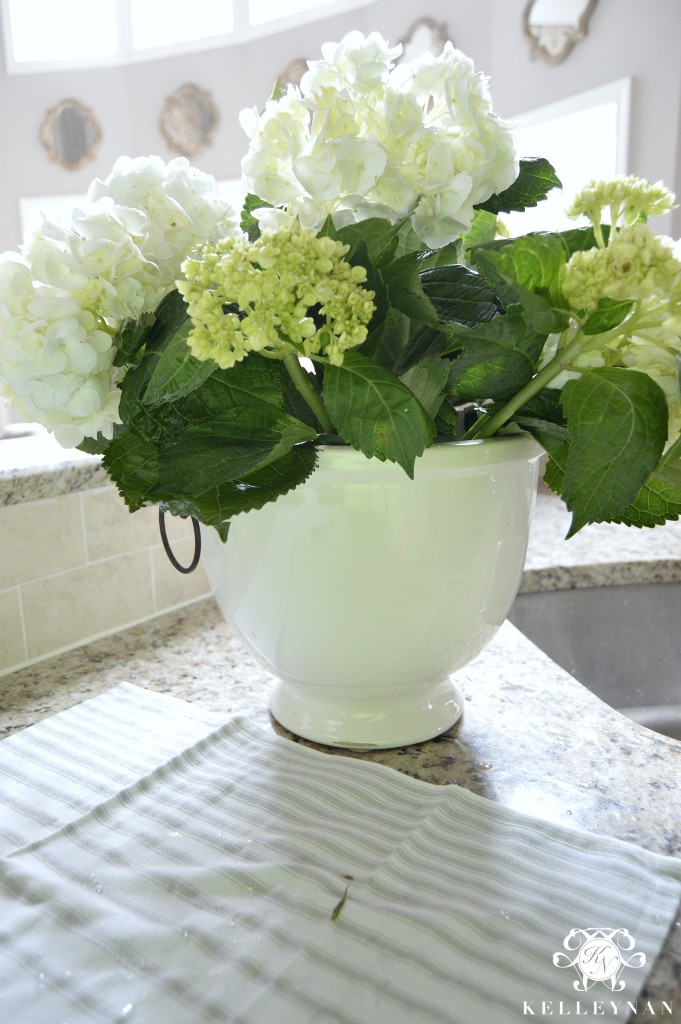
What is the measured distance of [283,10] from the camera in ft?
19.8

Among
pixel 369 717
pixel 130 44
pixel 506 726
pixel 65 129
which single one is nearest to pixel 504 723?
pixel 506 726

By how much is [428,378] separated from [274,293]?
0.39ft

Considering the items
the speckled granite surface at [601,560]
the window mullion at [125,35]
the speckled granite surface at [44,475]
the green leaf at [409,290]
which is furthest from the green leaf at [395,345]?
the window mullion at [125,35]

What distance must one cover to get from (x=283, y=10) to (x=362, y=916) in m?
7.02

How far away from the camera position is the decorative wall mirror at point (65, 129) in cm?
636

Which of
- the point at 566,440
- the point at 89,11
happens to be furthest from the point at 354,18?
the point at 566,440

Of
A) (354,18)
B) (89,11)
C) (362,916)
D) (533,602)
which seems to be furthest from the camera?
(89,11)

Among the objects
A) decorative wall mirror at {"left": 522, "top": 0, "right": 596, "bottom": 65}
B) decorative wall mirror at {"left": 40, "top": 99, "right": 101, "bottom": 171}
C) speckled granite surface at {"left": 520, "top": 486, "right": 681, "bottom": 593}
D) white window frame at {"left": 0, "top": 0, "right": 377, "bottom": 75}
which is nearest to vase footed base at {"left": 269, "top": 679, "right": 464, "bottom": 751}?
speckled granite surface at {"left": 520, "top": 486, "right": 681, "bottom": 593}

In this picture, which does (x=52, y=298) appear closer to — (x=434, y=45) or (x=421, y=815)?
(x=421, y=815)

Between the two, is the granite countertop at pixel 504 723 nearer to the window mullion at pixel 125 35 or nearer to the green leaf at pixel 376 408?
the green leaf at pixel 376 408

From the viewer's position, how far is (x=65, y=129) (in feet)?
20.9

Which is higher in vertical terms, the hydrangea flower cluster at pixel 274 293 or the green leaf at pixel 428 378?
the hydrangea flower cluster at pixel 274 293

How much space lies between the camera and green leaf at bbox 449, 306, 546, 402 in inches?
16.9

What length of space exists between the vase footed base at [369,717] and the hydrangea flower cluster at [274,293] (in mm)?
276
